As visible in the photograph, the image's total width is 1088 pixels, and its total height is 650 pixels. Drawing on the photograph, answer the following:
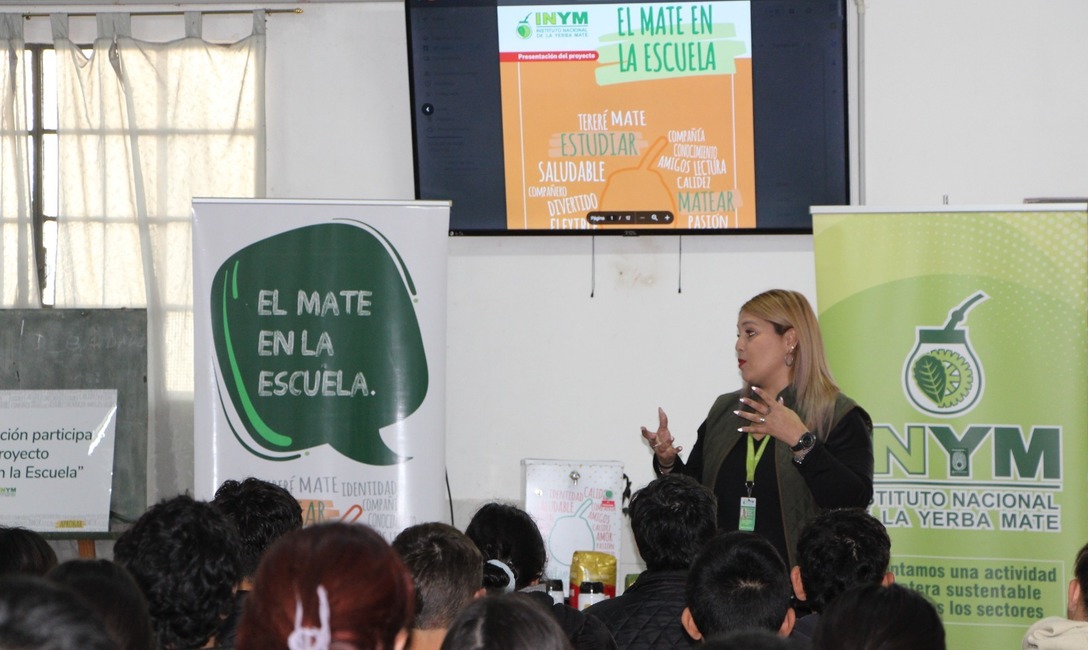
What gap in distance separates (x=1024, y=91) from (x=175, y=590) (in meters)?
3.92

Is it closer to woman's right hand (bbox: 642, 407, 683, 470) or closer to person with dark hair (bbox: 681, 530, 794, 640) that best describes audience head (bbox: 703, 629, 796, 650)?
person with dark hair (bbox: 681, 530, 794, 640)

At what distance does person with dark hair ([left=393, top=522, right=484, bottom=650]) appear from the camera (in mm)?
1953

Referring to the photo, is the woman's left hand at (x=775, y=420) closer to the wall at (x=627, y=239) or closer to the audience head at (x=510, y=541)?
the audience head at (x=510, y=541)

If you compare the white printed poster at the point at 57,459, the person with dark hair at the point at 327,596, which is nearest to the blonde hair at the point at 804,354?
the person with dark hair at the point at 327,596

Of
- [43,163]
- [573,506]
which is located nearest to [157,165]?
[43,163]

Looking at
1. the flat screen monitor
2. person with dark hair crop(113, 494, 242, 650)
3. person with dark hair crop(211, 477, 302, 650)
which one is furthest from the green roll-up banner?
person with dark hair crop(113, 494, 242, 650)

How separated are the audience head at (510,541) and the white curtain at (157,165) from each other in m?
2.39

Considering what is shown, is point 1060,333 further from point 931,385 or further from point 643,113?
point 643,113

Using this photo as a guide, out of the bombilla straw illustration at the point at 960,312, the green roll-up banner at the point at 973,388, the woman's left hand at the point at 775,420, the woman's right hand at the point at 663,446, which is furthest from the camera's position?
the bombilla straw illustration at the point at 960,312

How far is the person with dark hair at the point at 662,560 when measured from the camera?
247 centimetres

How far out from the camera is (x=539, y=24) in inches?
178

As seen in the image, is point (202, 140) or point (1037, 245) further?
point (202, 140)

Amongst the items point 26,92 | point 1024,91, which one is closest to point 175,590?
point 26,92

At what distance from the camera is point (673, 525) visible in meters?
2.66
